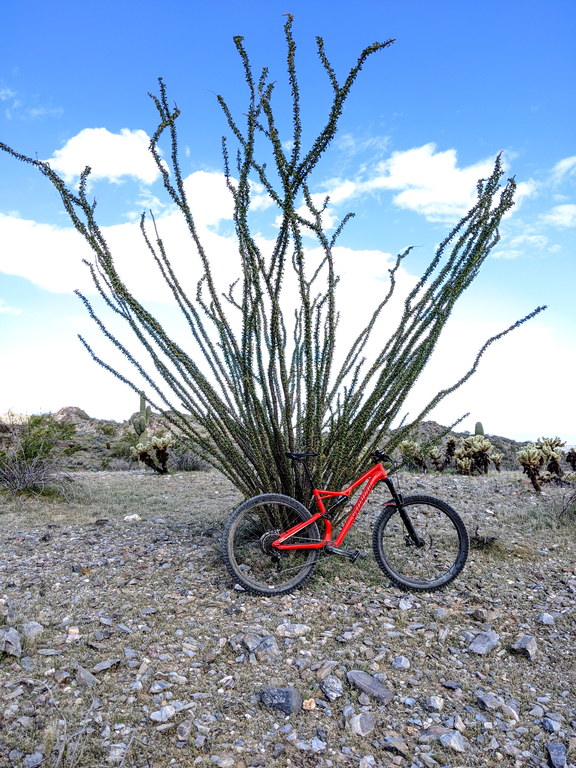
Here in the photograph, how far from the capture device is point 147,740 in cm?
267

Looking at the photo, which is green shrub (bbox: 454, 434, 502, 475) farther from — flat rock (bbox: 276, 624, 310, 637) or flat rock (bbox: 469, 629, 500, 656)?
flat rock (bbox: 276, 624, 310, 637)

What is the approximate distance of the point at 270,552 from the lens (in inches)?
185

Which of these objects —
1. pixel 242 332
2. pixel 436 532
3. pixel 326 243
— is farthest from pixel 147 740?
pixel 436 532

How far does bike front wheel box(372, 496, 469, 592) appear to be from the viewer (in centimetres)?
449

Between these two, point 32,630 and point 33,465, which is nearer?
point 32,630

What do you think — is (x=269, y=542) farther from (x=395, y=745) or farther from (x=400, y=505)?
(x=395, y=745)

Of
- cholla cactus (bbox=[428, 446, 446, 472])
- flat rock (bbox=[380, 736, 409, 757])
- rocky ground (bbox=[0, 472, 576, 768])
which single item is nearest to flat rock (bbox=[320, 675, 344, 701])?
rocky ground (bbox=[0, 472, 576, 768])

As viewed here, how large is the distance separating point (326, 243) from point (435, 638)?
306 centimetres

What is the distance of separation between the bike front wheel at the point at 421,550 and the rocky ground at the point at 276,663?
0.49 ft

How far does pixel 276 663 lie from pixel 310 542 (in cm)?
121

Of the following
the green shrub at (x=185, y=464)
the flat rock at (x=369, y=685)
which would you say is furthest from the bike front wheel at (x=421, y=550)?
the green shrub at (x=185, y=464)

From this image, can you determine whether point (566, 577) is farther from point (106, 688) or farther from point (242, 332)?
point (106, 688)

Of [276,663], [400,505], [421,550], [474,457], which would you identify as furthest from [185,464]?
[276,663]

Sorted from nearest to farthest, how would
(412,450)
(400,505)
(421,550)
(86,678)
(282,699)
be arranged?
1. (282,699)
2. (86,678)
3. (400,505)
4. (421,550)
5. (412,450)
